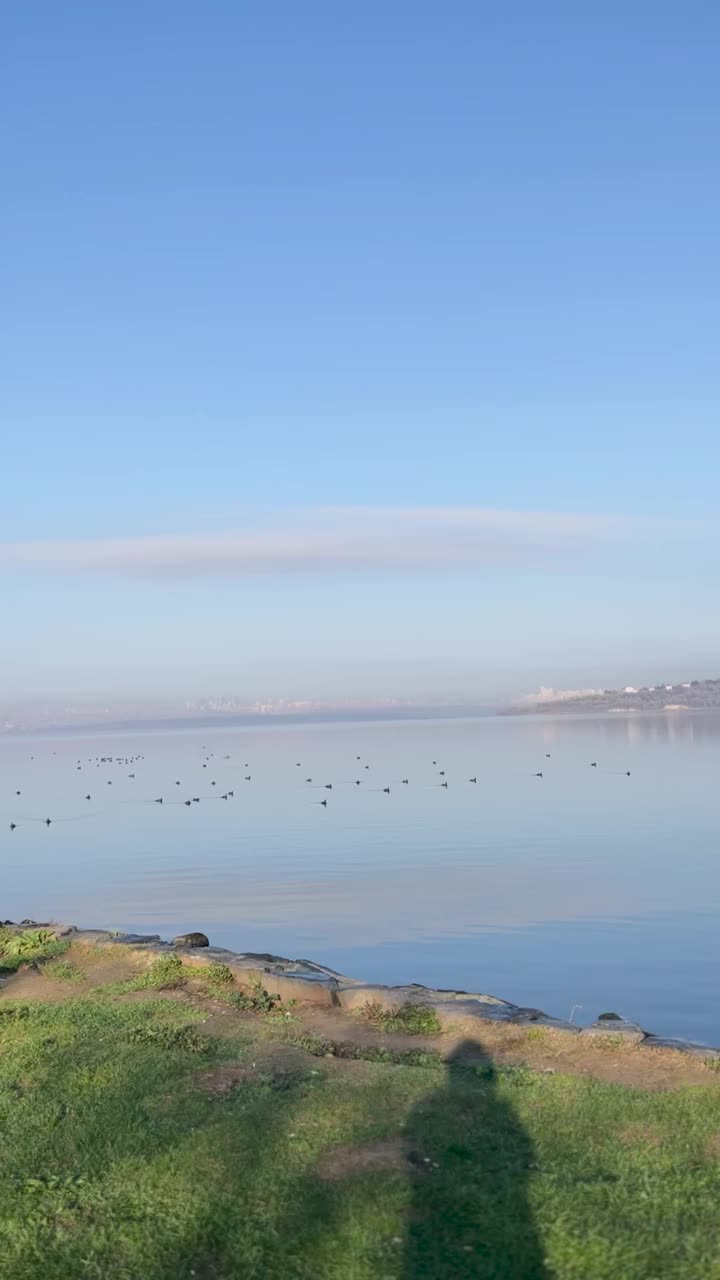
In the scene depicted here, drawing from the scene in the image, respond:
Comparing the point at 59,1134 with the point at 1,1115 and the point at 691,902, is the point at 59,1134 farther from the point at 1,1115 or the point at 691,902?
the point at 691,902

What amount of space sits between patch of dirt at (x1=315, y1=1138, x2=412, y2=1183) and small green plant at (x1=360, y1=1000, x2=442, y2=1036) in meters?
4.08

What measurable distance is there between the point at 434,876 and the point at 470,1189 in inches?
1040

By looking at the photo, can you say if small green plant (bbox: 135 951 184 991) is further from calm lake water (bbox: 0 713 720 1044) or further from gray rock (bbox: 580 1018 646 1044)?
calm lake water (bbox: 0 713 720 1044)

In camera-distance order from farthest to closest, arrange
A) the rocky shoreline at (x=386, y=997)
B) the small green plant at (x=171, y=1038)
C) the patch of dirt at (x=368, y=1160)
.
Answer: the rocky shoreline at (x=386, y=997)
the small green plant at (x=171, y=1038)
the patch of dirt at (x=368, y=1160)

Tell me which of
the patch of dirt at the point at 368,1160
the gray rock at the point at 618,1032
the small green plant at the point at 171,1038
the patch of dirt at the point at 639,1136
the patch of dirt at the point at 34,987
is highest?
the patch of dirt at the point at 368,1160

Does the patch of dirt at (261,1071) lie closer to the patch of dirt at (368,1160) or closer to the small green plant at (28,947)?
the patch of dirt at (368,1160)

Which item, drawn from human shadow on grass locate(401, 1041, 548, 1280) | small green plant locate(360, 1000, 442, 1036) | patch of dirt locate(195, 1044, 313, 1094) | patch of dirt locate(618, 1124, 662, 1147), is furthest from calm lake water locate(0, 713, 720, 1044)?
human shadow on grass locate(401, 1041, 548, 1280)

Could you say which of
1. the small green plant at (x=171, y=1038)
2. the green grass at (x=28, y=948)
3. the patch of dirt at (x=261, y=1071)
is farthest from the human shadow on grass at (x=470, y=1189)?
the green grass at (x=28, y=948)

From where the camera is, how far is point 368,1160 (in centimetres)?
867

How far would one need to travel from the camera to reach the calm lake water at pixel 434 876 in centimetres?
2272

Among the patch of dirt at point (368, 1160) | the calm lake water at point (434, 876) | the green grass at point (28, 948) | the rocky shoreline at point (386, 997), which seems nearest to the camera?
the patch of dirt at point (368, 1160)

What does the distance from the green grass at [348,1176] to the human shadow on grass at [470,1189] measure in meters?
0.02

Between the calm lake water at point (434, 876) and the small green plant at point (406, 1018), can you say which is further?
the calm lake water at point (434, 876)

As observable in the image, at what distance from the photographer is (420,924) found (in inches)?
1077
